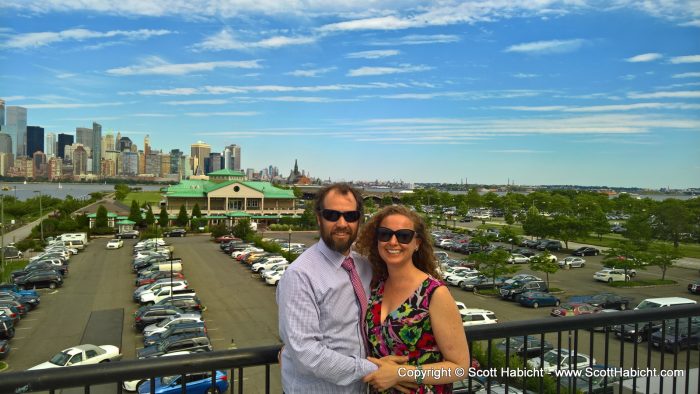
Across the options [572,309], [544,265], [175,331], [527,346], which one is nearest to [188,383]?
[527,346]

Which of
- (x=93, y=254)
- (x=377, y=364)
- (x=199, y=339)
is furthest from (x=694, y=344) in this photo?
(x=93, y=254)

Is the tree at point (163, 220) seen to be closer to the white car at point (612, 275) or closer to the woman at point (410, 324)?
the white car at point (612, 275)

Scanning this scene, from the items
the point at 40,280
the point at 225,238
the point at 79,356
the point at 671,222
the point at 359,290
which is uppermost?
the point at 359,290

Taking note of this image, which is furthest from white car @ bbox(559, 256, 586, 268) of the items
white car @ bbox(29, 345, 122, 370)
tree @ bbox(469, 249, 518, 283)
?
white car @ bbox(29, 345, 122, 370)

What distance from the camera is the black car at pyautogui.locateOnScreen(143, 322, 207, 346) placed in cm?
1625

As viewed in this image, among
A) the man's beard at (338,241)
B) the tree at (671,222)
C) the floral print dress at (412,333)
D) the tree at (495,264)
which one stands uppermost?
the man's beard at (338,241)

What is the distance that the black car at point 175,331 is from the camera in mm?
16255

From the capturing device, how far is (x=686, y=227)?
146 feet

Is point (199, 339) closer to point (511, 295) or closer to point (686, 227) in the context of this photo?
point (511, 295)

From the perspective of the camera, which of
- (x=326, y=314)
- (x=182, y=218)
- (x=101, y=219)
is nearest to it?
(x=326, y=314)

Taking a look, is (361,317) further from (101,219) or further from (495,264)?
(101,219)

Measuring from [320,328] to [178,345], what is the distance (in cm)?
1435

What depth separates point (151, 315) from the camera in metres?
19.0

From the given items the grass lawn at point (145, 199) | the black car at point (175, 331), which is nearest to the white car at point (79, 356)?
the black car at point (175, 331)
